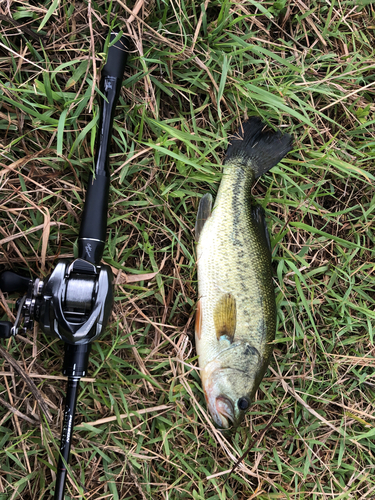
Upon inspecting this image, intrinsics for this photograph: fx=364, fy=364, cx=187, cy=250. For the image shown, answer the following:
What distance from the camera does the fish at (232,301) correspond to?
200 cm

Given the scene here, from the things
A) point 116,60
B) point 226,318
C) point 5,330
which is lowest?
point 226,318

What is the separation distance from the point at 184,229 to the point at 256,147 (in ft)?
2.07

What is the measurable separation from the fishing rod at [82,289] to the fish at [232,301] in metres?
0.62

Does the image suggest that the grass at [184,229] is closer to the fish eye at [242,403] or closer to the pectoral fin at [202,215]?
the pectoral fin at [202,215]

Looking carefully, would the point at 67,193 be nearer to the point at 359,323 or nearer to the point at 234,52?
the point at 234,52

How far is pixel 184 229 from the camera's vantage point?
2082 mm

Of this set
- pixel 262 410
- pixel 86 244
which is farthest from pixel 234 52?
→ pixel 262 410

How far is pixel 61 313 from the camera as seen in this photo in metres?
1.51

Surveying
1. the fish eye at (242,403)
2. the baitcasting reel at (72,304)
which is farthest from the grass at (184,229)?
the baitcasting reel at (72,304)

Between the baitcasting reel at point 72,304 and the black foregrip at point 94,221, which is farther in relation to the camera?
the black foregrip at point 94,221

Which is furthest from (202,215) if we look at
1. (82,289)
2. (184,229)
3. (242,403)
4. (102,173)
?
(242,403)

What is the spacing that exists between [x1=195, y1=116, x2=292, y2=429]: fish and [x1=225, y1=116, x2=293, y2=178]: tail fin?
87 mm

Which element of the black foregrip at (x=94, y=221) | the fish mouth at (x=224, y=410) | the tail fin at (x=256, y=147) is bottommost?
the fish mouth at (x=224, y=410)

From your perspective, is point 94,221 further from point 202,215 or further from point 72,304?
point 202,215
